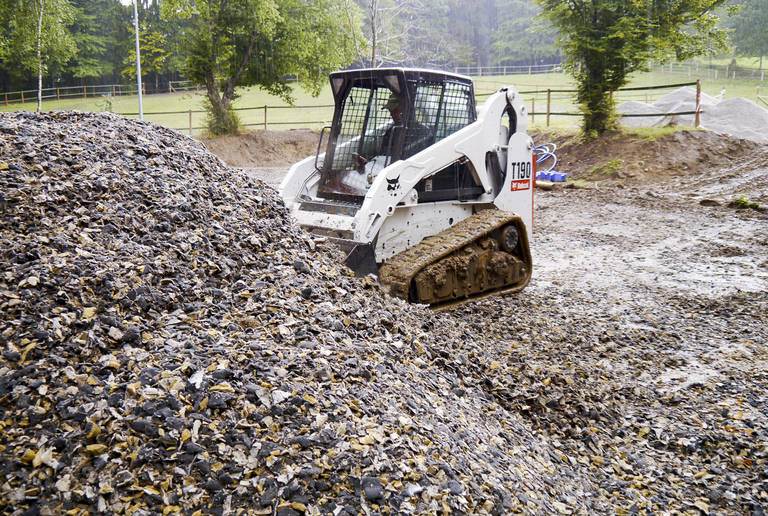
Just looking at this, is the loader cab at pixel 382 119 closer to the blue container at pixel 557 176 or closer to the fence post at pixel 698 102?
the blue container at pixel 557 176

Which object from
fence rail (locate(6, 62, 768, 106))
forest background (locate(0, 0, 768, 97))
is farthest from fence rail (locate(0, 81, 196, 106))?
forest background (locate(0, 0, 768, 97))

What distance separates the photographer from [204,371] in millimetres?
2805

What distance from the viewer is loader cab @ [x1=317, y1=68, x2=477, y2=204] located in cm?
629

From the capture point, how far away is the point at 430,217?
643 cm

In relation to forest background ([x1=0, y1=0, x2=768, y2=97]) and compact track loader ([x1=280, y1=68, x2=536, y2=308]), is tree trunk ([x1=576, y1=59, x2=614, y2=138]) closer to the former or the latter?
forest background ([x1=0, y1=0, x2=768, y2=97])

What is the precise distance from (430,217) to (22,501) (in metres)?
4.80

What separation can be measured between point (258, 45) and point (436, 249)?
18431mm

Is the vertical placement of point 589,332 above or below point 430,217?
below

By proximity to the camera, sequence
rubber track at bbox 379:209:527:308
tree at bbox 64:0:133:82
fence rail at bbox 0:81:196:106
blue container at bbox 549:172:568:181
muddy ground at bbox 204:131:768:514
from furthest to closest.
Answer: tree at bbox 64:0:133:82
fence rail at bbox 0:81:196:106
blue container at bbox 549:172:568:181
rubber track at bbox 379:209:527:308
muddy ground at bbox 204:131:768:514

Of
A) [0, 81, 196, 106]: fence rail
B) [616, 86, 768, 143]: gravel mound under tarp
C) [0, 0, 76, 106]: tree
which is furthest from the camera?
[616, 86, 768, 143]: gravel mound under tarp

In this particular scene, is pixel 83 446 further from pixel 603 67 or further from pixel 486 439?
pixel 603 67

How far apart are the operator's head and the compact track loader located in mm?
11

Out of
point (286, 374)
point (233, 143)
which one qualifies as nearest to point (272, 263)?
point (286, 374)

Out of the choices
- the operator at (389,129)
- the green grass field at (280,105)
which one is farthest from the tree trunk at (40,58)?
the operator at (389,129)
